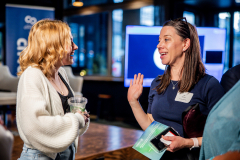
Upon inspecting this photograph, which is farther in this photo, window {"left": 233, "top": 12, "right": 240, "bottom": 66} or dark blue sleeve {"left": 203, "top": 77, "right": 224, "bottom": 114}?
window {"left": 233, "top": 12, "right": 240, "bottom": 66}

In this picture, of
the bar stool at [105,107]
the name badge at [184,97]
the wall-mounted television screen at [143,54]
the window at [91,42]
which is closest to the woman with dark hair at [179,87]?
the name badge at [184,97]

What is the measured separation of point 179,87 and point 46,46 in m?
0.76

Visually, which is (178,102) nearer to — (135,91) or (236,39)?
(135,91)

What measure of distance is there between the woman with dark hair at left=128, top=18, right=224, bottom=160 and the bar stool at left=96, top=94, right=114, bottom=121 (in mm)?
4985

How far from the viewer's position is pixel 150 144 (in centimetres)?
127

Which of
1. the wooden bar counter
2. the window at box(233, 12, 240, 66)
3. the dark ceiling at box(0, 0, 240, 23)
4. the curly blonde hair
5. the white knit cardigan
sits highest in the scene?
the dark ceiling at box(0, 0, 240, 23)

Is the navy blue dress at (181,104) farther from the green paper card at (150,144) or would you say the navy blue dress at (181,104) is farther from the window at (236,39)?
the window at (236,39)

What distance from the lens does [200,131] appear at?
129cm

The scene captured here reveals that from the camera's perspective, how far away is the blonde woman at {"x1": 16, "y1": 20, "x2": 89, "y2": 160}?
1102mm

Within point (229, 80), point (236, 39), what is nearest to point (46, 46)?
point (229, 80)

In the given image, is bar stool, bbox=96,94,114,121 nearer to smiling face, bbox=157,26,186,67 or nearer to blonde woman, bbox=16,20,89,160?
smiling face, bbox=157,26,186,67

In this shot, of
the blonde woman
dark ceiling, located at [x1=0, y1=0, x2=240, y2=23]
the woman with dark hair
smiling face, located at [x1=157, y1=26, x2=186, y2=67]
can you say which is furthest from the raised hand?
dark ceiling, located at [x1=0, y1=0, x2=240, y2=23]

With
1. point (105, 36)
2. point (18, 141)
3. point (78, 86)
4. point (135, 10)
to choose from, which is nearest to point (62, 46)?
point (18, 141)

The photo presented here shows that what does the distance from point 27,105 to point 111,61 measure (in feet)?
20.4
